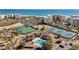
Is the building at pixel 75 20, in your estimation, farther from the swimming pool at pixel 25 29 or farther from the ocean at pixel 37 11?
the swimming pool at pixel 25 29

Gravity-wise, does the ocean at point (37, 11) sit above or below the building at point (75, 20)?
above

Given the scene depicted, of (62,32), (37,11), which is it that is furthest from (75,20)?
(37,11)

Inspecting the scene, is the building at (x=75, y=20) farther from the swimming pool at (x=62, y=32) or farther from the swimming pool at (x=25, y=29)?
the swimming pool at (x=25, y=29)

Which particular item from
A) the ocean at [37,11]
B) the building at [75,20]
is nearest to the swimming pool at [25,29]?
the ocean at [37,11]

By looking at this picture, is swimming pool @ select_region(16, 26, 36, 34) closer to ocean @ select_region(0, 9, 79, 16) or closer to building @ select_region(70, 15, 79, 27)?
ocean @ select_region(0, 9, 79, 16)

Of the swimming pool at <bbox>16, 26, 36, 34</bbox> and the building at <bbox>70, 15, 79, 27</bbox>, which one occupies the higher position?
the building at <bbox>70, 15, 79, 27</bbox>

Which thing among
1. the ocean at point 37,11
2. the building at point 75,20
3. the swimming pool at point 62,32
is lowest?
the swimming pool at point 62,32

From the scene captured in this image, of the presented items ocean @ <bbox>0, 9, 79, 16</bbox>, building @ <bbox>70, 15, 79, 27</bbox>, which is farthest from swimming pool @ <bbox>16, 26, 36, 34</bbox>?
building @ <bbox>70, 15, 79, 27</bbox>

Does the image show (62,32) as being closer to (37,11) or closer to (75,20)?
(75,20)

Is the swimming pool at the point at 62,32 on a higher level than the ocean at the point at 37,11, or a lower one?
lower

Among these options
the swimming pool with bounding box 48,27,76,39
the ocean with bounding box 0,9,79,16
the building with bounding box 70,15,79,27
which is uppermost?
the ocean with bounding box 0,9,79,16
